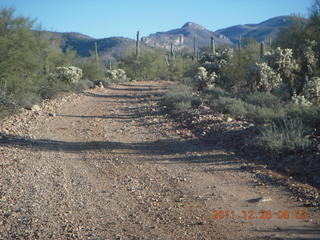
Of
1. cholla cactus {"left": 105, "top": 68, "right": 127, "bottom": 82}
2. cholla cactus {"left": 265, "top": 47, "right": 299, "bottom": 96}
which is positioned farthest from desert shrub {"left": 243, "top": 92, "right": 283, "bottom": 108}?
cholla cactus {"left": 105, "top": 68, "right": 127, "bottom": 82}

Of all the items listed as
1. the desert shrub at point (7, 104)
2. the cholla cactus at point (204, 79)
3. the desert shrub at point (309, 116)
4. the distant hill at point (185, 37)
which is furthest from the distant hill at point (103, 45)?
the desert shrub at point (309, 116)

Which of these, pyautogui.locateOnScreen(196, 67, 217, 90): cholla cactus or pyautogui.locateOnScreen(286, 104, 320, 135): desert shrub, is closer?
pyautogui.locateOnScreen(286, 104, 320, 135): desert shrub

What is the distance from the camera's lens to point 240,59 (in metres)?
22.1

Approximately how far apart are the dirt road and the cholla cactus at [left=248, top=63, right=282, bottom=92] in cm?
768

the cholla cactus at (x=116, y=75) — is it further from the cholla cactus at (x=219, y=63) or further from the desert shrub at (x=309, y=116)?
the desert shrub at (x=309, y=116)

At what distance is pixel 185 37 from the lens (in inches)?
4931

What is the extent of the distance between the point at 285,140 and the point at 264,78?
31.2 feet

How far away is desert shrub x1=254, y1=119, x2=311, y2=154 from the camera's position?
730 centimetres

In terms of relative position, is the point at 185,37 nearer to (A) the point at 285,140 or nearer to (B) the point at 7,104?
(B) the point at 7,104

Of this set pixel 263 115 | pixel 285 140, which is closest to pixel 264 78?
pixel 263 115

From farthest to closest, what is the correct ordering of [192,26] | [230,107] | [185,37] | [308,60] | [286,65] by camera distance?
[192,26] → [185,37] → [286,65] → [308,60] → [230,107]

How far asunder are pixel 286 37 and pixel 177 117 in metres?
7.71

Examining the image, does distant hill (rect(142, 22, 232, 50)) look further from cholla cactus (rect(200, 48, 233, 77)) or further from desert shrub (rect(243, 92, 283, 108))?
desert shrub (rect(243, 92, 283, 108))

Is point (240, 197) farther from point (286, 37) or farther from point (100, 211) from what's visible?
point (286, 37)
